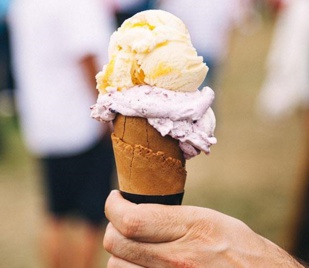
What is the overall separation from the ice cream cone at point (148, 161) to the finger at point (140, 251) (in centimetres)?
12

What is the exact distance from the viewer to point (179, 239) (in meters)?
1.54

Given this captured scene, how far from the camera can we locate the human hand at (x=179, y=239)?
1.53 metres

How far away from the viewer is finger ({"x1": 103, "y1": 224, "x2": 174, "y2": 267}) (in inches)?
60.3

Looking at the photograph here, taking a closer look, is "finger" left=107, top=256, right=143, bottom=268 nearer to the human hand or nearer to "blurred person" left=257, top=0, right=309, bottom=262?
the human hand

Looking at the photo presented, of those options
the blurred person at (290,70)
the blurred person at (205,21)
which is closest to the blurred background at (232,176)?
the blurred person at (290,70)

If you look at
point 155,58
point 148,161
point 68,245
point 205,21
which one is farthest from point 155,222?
point 205,21

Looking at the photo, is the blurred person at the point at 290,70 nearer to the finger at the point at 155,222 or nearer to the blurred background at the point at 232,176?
the blurred background at the point at 232,176

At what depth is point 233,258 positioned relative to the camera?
156 cm

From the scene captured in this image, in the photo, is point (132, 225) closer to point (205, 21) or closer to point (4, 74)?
point (205, 21)

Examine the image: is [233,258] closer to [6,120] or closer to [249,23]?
[6,120]

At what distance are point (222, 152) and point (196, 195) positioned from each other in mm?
1501

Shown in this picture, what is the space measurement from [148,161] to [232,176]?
5034mm

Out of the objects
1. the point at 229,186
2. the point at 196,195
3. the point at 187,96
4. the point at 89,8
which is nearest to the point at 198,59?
the point at 187,96

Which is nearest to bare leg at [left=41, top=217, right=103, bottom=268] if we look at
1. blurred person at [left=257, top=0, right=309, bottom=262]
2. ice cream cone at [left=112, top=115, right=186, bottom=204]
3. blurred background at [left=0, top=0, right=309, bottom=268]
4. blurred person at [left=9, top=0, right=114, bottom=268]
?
blurred person at [left=9, top=0, right=114, bottom=268]
